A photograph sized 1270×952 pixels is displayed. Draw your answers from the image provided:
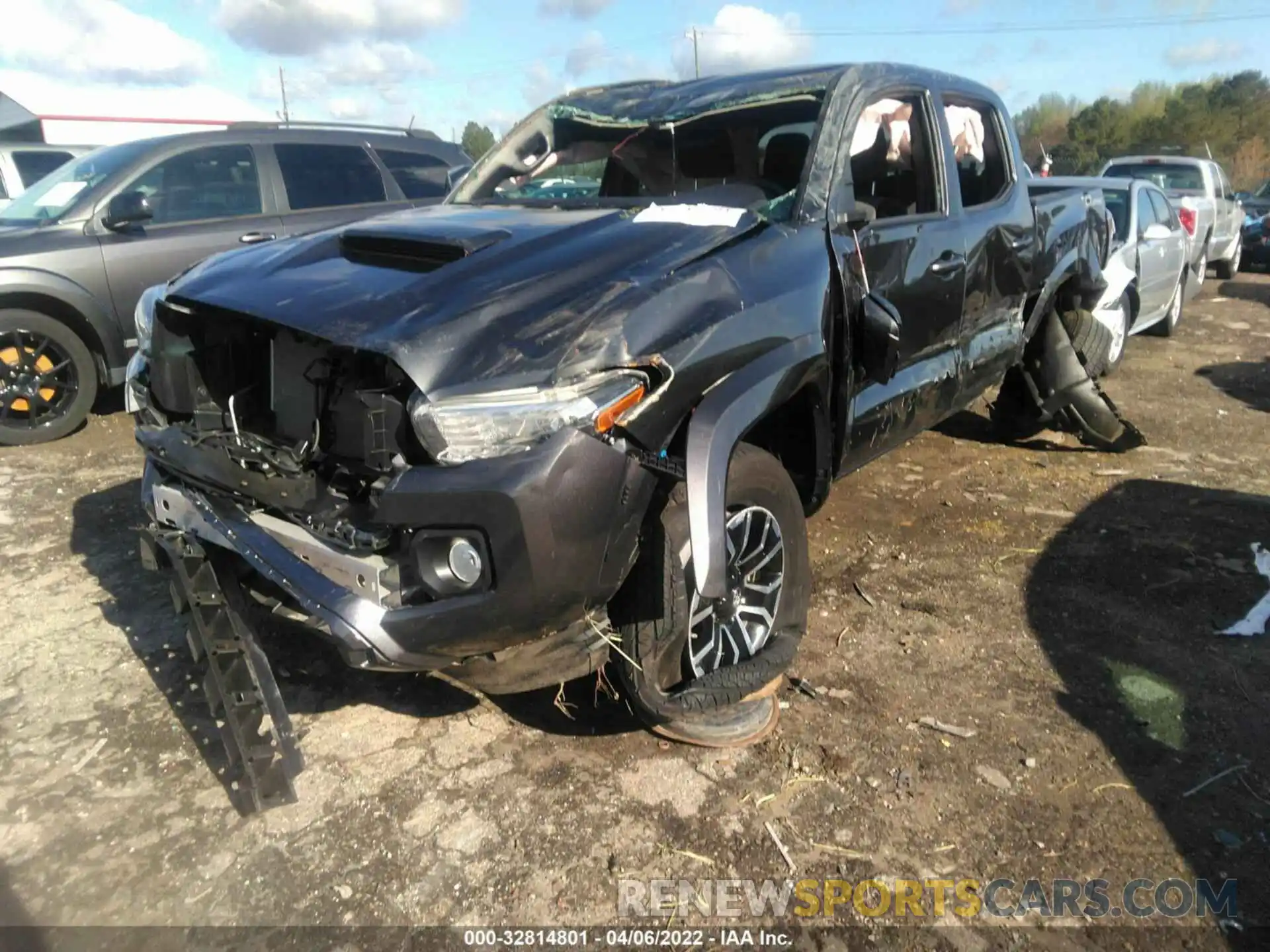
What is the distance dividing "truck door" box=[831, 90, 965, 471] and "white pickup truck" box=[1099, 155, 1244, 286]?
347 inches

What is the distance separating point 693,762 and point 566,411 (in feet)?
4.02

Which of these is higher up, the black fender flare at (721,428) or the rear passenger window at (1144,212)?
the rear passenger window at (1144,212)

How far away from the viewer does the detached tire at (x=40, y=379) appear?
18.9 ft

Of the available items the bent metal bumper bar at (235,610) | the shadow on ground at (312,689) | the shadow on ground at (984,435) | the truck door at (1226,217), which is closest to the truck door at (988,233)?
the shadow on ground at (984,435)

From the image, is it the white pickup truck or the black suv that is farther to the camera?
the white pickup truck

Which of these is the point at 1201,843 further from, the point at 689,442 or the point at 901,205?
the point at 901,205

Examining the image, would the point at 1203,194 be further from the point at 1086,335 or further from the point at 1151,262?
the point at 1086,335

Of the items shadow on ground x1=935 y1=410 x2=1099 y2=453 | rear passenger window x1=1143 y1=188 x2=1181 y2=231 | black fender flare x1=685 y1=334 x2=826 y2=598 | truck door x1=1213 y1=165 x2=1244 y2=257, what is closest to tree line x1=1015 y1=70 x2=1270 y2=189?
truck door x1=1213 y1=165 x2=1244 y2=257

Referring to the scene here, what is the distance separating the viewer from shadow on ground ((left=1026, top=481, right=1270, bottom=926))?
101 inches

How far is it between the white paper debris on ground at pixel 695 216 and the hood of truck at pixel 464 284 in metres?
0.02

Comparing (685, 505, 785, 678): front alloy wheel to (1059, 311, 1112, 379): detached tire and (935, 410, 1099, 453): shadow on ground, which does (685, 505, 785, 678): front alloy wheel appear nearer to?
(935, 410, 1099, 453): shadow on ground

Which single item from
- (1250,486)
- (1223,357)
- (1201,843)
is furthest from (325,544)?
(1223,357)

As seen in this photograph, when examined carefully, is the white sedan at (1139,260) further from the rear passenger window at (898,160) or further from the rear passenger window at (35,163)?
the rear passenger window at (35,163)

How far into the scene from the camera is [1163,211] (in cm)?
895
